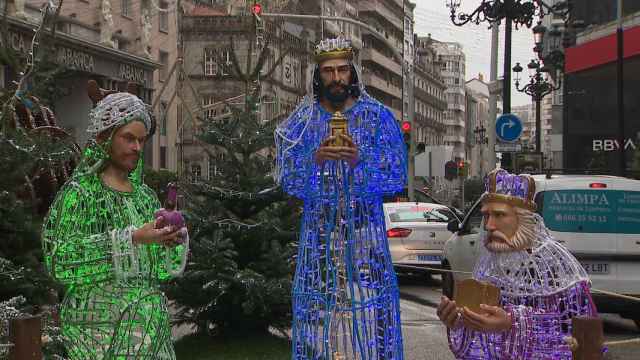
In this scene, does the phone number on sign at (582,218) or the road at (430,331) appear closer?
the road at (430,331)

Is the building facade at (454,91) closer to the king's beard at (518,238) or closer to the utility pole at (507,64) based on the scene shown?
the utility pole at (507,64)

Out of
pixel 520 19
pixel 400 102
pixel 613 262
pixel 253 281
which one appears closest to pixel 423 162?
pixel 520 19

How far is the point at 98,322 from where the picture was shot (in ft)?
11.9

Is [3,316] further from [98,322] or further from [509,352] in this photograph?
[509,352]

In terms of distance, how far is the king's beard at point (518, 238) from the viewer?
378cm

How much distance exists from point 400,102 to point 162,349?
285ft

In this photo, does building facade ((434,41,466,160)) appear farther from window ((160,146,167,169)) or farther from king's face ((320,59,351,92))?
king's face ((320,59,351,92))

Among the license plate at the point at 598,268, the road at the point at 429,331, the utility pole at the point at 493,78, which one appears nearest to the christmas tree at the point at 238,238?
the road at the point at 429,331

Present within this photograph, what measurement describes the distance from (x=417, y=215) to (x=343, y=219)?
1110cm

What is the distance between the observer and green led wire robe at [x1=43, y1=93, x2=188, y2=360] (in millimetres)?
3584

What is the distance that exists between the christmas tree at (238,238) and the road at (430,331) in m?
1.66

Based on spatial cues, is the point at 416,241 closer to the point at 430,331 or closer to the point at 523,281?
the point at 430,331

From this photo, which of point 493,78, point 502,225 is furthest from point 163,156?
point 502,225

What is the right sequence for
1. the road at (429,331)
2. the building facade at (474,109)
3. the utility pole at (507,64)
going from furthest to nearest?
the building facade at (474,109)
the utility pole at (507,64)
the road at (429,331)
